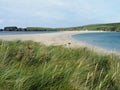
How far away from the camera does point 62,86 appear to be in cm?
364

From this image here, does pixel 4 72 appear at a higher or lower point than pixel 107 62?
higher

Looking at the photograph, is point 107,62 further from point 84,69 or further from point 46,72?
point 46,72

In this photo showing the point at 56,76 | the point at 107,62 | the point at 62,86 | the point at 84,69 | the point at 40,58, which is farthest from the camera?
the point at 107,62

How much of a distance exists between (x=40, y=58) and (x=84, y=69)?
1.34m

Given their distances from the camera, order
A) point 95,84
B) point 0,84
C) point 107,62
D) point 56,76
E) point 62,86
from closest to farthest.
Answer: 1. point 0,84
2. point 62,86
3. point 56,76
4. point 95,84
5. point 107,62

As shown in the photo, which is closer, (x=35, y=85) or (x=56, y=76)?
(x=35, y=85)

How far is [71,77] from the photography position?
395cm

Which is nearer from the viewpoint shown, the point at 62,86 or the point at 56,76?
the point at 62,86

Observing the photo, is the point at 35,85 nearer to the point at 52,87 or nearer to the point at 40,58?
the point at 52,87

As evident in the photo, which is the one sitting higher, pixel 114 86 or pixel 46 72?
pixel 46 72

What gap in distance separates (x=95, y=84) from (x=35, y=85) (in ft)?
3.16

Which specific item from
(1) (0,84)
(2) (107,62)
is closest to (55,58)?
(2) (107,62)

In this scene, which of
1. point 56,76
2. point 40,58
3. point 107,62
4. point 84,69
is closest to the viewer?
point 56,76

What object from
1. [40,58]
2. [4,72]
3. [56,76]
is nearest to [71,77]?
[56,76]
